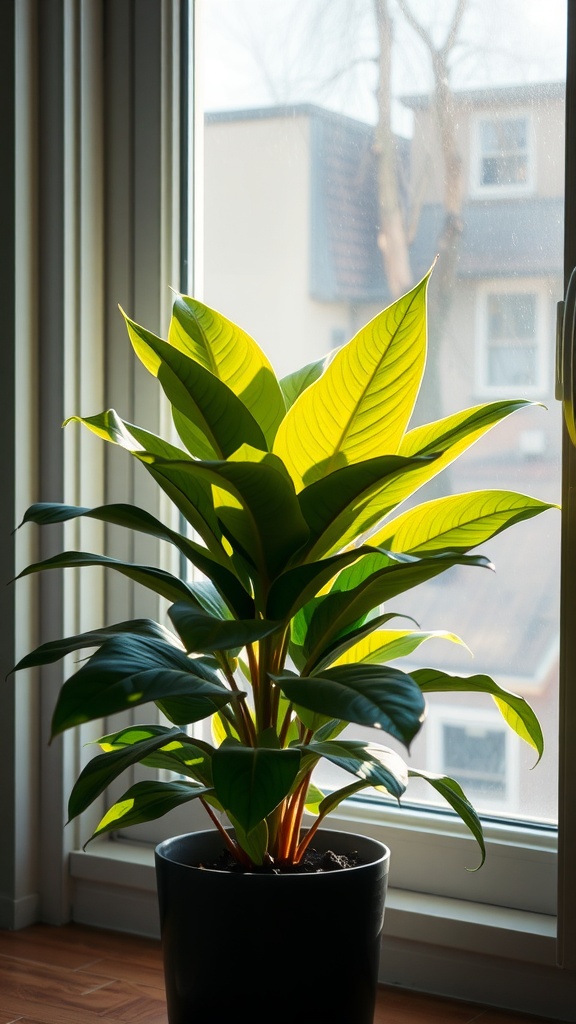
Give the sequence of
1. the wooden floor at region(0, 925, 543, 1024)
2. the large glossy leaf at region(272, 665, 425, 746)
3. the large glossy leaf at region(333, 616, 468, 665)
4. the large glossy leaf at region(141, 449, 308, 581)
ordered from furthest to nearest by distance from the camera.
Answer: the wooden floor at region(0, 925, 543, 1024) → the large glossy leaf at region(333, 616, 468, 665) → the large glossy leaf at region(141, 449, 308, 581) → the large glossy leaf at region(272, 665, 425, 746)

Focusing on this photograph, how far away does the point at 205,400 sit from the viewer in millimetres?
1063

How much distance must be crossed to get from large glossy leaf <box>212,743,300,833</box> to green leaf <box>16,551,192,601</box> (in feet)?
0.68

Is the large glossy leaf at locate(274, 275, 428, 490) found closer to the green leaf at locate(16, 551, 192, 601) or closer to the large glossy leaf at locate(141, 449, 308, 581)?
the large glossy leaf at locate(141, 449, 308, 581)

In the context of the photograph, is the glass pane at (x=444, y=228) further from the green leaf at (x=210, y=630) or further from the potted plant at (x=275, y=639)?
the green leaf at (x=210, y=630)

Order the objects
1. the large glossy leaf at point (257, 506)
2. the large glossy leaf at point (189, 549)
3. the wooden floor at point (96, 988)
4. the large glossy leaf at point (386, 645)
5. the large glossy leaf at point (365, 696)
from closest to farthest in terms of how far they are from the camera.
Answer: the large glossy leaf at point (365, 696), the large glossy leaf at point (257, 506), the large glossy leaf at point (189, 549), the large glossy leaf at point (386, 645), the wooden floor at point (96, 988)

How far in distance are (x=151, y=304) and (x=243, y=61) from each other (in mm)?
390

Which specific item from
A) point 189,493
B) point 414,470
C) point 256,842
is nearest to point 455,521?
point 414,470

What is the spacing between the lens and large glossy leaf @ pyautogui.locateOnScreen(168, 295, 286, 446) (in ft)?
3.89

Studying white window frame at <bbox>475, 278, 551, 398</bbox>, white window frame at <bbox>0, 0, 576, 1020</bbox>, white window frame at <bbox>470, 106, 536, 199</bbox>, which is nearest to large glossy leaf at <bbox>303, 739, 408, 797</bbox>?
white window frame at <bbox>0, 0, 576, 1020</bbox>

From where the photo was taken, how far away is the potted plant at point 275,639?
98 cm

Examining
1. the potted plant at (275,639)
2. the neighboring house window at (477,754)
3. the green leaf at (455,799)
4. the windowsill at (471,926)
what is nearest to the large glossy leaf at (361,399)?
the potted plant at (275,639)

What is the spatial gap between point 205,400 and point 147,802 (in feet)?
1.44

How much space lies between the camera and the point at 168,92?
5.47ft

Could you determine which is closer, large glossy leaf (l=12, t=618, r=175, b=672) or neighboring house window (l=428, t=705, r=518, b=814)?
large glossy leaf (l=12, t=618, r=175, b=672)
